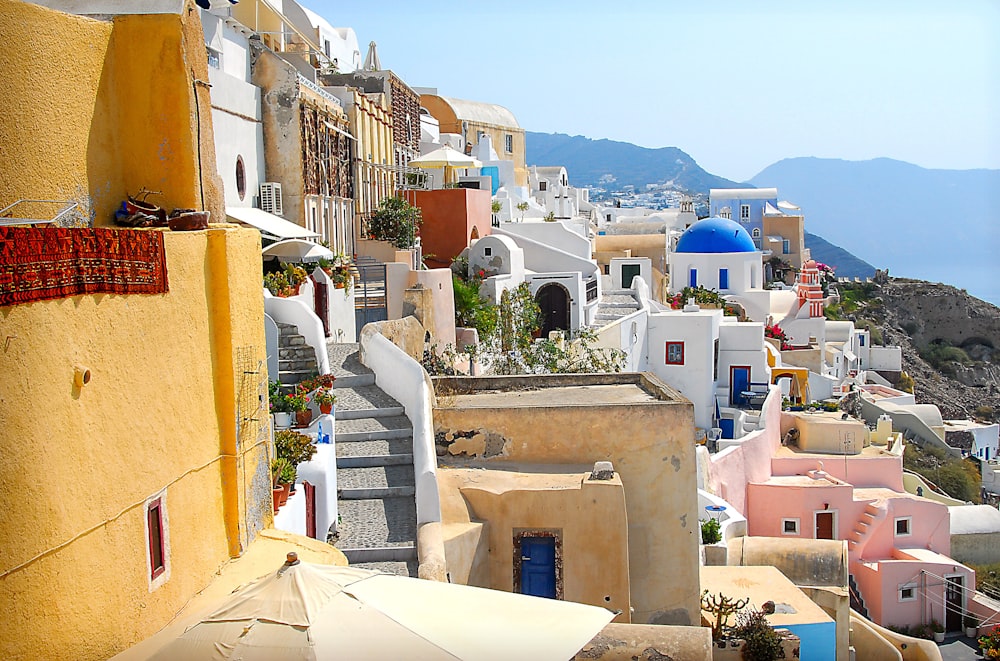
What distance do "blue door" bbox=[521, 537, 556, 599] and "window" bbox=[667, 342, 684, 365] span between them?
64.2 feet

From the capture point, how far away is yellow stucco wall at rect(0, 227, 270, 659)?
490cm

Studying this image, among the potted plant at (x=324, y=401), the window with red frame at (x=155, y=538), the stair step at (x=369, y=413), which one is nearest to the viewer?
the window with red frame at (x=155, y=538)

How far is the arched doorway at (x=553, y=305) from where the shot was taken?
29.5 metres

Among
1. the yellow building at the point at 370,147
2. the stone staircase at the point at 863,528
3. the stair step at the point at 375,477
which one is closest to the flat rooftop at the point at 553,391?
the stair step at the point at 375,477

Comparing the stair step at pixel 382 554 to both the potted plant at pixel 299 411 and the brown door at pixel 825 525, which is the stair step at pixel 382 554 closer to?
the potted plant at pixel 299 411

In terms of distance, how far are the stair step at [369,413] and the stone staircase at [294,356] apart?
108 centimetres

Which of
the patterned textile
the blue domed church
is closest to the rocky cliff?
the blue domed church

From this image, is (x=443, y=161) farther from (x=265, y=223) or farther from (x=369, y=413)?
(x=369, y=413)

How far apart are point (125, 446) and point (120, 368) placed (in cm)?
47

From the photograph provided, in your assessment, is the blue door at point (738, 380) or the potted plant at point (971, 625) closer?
the potted plant at point (971, 625)

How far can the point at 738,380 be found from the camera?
31.2 m

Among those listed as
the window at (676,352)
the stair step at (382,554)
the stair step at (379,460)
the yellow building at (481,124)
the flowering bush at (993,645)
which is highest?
the yellow building at (481,124)

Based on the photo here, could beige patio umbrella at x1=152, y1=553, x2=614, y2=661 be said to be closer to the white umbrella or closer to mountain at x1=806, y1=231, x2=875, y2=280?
the white umbrella

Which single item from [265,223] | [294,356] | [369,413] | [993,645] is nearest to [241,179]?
[265,223]
